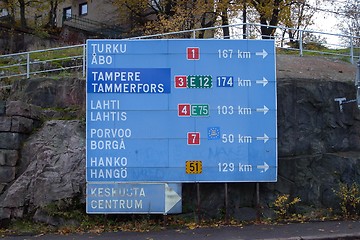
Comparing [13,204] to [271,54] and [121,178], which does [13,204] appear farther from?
[271,54]

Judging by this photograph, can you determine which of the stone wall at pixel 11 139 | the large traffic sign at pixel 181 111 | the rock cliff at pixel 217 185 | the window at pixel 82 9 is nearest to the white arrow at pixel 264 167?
the large traffic sign at pixel 181 111

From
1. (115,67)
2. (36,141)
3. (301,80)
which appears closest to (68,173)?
(36,141)

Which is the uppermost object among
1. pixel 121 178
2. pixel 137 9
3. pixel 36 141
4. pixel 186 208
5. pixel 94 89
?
pixel 137 9

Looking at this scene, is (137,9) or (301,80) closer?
(301,80)

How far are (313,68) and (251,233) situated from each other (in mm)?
5905

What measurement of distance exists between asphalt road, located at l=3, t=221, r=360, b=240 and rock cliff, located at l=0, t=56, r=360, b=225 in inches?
38.0

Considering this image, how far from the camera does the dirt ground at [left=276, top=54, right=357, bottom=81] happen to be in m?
13.0

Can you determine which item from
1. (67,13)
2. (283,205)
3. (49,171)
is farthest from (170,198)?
(67,13)

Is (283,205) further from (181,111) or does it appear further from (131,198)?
(131,198)

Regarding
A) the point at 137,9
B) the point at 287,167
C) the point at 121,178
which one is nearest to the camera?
the point at 121,178

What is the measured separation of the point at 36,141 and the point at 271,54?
20.9 ft

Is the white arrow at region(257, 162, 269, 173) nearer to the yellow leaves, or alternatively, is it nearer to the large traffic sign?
the large traffic sign

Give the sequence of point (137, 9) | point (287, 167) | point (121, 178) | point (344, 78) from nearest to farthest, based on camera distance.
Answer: point (121, 178)
point (287, 167)
point (344, 78)
point (137, 9)

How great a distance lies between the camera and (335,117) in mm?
12602
